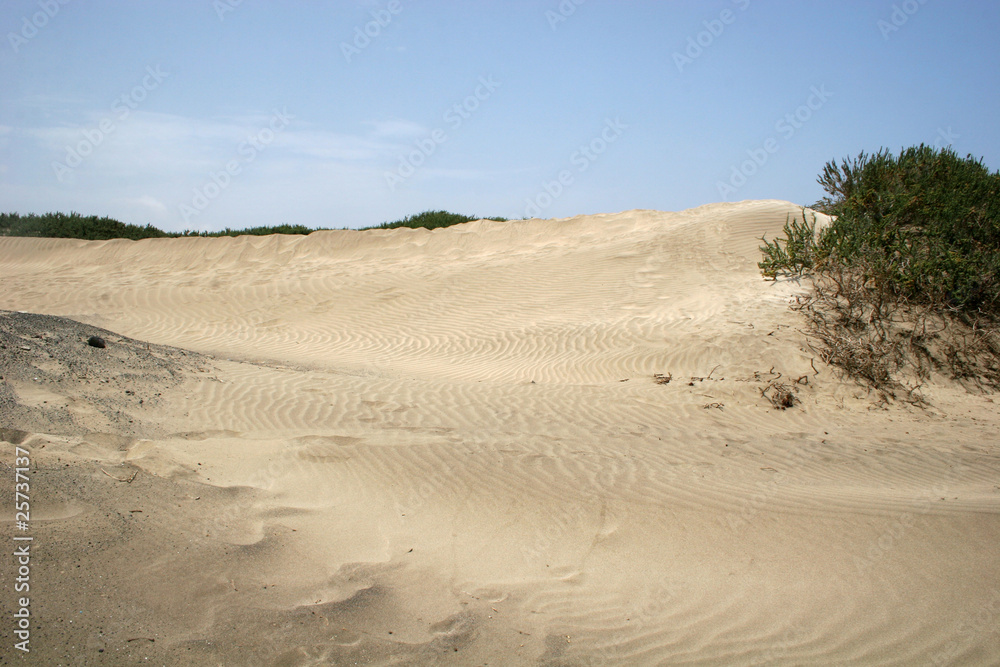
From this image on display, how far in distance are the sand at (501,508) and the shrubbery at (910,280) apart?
65 centimetres

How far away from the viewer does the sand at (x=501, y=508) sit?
307 cm

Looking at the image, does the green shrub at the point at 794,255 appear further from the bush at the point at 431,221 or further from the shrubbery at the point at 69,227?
the shrubbery at the point at 69,227

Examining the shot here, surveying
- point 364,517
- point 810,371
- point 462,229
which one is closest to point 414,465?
point 364,517

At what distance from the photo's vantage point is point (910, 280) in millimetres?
10086

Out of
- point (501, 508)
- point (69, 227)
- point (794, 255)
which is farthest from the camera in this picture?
point (69, 227)

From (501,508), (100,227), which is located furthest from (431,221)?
(501,508)

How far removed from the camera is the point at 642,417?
24.2 feet

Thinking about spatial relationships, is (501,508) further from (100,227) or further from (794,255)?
(100,227)

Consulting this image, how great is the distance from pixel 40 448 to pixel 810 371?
9.41 meters

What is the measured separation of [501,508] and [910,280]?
30.0ft

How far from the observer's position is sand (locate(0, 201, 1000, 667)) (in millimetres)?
3072

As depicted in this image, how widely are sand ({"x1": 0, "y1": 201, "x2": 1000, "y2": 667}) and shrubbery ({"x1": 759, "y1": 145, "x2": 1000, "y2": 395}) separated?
646 mm

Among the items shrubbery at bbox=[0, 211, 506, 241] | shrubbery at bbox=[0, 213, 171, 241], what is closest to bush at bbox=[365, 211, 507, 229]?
shrubbery at bbox=[0, 211, 506, 241]

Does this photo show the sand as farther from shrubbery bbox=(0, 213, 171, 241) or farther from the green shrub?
shrubbery bbox=(0, 213, 171, 241)
